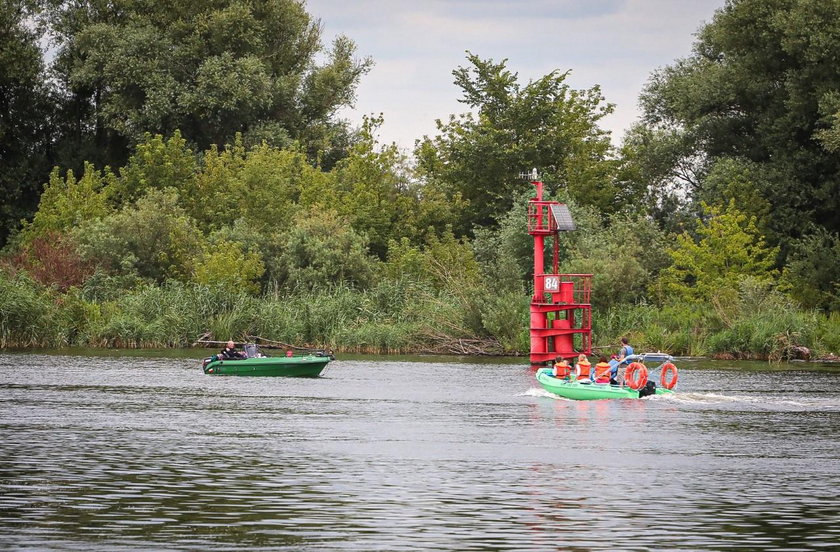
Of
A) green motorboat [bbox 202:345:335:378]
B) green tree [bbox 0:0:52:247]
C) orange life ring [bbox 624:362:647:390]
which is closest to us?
orange life ring [bbox 624:362:647:390]

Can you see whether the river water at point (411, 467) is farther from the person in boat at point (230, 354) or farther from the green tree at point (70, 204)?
the green tree at point (70, 204)

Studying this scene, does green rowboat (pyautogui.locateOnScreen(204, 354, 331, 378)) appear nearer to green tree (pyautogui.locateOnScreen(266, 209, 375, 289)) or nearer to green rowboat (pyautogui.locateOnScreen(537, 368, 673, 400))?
green rowboat (pyautogui.locateOnScreen(537, 368, 673, 400))

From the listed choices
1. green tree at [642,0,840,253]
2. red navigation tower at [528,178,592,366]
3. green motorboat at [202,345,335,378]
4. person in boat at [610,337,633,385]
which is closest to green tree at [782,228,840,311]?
green tree at [642,0,840,253]

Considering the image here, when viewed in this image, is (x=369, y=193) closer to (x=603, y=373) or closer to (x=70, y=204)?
(x=70, y=204)

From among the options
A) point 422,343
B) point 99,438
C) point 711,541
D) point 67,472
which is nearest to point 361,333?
point 422,343

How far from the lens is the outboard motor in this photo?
151 feet

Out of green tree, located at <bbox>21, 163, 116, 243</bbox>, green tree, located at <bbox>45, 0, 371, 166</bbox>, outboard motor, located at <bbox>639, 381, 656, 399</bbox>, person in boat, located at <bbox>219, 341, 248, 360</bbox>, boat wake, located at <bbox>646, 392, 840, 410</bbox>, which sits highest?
green tree, located at <bbox>45, 0, 371, 166</bbox>

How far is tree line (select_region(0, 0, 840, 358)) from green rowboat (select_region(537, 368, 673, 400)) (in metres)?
21.1

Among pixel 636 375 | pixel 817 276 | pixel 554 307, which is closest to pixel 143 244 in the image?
pixel 554 307

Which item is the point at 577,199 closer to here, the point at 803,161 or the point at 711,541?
the point at 803,161

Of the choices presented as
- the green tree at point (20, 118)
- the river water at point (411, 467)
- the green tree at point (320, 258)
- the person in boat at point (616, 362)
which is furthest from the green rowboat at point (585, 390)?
the green tree at point (20, 118)

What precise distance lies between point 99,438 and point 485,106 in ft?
219

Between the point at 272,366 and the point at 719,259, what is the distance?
101 ft

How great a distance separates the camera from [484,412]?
134 feet
